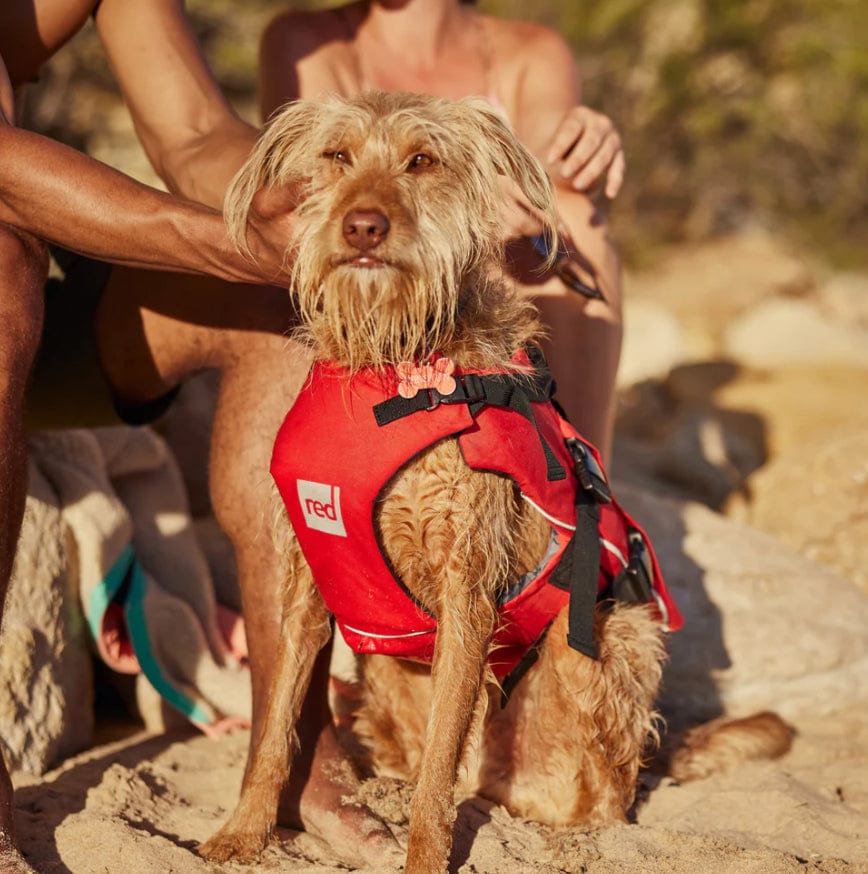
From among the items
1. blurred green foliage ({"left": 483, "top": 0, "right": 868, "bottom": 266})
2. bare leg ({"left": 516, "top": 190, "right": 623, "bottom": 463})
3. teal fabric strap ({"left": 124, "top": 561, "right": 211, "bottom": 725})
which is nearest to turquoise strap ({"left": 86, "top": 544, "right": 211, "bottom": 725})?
teal fabric strap ({"left": 124, "top": 561, "right": 211, "bottom": 725})

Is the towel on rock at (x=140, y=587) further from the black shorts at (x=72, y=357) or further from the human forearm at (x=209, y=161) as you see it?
the human forearm at (x=209, y=161)

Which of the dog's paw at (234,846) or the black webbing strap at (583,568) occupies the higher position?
the black webbing strap at (583,568)

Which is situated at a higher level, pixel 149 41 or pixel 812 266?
pixel 812 266

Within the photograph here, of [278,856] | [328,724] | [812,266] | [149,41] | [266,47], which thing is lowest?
[278,856]

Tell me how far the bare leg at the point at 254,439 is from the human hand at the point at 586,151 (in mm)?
1098

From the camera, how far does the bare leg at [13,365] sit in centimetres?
297

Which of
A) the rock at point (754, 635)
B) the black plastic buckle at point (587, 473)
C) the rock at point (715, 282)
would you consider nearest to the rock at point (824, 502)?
the rock at point (754, 635)

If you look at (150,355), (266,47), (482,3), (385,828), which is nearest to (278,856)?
(385,828)

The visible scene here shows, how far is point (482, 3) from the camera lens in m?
18.1

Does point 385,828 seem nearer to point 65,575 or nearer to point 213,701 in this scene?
point 213,701

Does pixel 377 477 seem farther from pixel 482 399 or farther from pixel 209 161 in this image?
pixel 209 161

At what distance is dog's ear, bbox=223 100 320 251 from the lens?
3.01m

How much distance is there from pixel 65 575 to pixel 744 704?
256 centimetres

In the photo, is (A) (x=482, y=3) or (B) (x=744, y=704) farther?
(A) (x=482, y=3)
